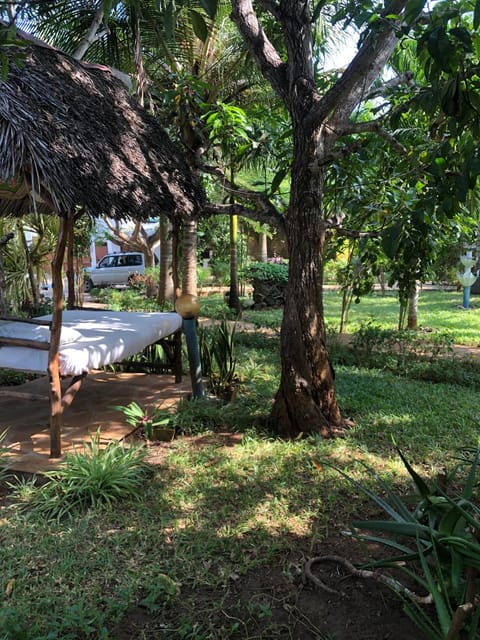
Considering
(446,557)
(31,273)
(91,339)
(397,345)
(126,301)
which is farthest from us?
(126,301)

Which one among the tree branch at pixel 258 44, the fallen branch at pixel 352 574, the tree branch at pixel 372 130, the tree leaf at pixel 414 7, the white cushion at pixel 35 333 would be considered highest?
the tree branch at pixel 258 44

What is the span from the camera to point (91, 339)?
4.10 meters

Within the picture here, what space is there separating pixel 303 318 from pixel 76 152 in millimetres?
2100

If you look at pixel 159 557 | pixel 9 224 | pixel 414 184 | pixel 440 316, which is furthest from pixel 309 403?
pixel 440 316

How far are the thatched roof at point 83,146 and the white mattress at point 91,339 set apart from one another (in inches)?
41.3

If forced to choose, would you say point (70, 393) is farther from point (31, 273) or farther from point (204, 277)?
point (204, 277)

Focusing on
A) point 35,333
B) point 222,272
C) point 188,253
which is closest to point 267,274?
point 188,253

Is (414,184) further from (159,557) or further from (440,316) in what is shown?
(440,316)

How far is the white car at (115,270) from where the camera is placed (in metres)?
20.5

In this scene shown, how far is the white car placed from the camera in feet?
67.4

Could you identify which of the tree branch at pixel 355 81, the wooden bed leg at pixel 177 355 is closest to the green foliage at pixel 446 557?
the tree branch at pixel 355 81

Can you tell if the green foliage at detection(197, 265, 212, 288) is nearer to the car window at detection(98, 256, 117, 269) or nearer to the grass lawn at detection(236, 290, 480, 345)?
the car window at detection(98, 256, 117, 269)

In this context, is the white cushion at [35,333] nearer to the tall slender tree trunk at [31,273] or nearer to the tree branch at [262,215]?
the tree branch at [262,215]

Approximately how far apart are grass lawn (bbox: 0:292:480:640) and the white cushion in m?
1.13
